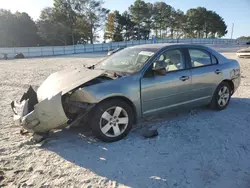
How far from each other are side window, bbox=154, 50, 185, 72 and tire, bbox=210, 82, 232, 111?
123 centimetres

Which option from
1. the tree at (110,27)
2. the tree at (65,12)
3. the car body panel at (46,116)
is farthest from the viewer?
the tree at (110,27)

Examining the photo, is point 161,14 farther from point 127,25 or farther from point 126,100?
point 126,100

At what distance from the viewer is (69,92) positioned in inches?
141

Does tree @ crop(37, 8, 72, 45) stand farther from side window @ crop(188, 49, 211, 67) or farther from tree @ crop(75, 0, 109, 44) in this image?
side window @ crop(188, 49, 211, 67)

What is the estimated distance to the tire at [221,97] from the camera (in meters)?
5.08

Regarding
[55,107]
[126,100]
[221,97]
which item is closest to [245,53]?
[221,97]

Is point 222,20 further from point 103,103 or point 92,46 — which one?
point 103,103

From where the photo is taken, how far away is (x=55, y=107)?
3.29m

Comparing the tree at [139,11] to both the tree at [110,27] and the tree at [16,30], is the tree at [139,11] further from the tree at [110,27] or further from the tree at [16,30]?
the tree at [16,30]

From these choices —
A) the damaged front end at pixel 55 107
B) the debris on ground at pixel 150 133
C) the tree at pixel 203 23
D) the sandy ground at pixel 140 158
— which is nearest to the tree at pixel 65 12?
the tree at pixel 203 23

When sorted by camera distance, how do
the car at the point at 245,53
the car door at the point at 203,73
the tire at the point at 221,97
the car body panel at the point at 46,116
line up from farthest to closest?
the car at the point at 245,53 < the tire at the point at 221,97 < the car door at the point at 203,73 < the car body panel at the point at 46,116

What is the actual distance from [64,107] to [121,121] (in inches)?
37.5

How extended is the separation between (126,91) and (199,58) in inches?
80.6

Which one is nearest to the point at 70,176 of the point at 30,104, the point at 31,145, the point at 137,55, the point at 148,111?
the point at 31,145
